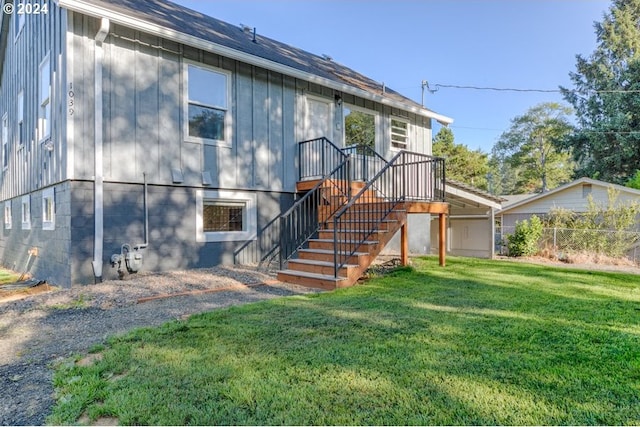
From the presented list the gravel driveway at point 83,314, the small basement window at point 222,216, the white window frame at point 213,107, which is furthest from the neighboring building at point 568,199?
the gravel driveway at point 83,314

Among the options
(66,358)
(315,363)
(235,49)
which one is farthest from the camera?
(235,49)

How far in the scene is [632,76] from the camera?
757 inches

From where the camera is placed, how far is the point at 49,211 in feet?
23.3

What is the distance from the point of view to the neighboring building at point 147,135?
586cm

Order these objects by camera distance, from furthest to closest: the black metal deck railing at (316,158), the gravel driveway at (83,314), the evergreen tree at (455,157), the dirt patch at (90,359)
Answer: the evergreen tree at (455,157) → the black metal deck railing at (316,158) → the dirt patch at (90,359) → the gravel driveway at (83,314)

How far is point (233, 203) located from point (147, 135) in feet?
6.90

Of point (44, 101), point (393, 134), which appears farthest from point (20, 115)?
point (393, 134)

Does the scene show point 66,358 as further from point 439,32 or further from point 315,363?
point 439,32

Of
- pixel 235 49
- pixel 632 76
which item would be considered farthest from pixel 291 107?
pixel 632 76

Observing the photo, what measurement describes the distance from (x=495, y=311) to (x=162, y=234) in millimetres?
5422

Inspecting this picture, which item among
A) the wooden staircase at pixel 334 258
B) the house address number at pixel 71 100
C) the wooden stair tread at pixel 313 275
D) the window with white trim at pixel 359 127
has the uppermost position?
the window with white trim at pixel 359 127

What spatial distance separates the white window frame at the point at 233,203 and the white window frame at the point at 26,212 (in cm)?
454

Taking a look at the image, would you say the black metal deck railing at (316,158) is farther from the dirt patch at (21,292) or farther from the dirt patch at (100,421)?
the dirt patch at (100,421)

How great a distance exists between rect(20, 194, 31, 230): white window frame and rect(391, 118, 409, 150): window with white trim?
30.8 feet
